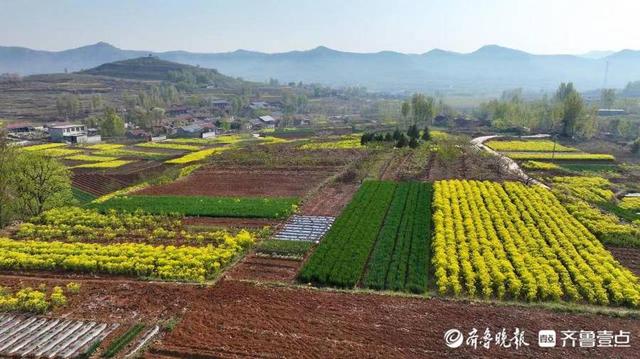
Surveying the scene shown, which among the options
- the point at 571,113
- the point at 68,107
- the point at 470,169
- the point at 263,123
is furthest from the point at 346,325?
the point at 68,107

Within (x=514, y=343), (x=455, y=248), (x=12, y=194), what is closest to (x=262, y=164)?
(x=12, y=194)

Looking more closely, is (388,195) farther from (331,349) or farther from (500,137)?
(500,137)

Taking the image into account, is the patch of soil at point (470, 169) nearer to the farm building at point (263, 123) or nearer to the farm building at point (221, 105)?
the farm building at point (263, 123)

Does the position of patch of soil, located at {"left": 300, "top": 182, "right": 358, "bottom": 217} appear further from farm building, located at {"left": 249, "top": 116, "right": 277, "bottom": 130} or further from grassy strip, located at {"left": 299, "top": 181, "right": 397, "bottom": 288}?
farm building, located at {"left": 249, "top": 116, "right": 277, "bottom": 130}

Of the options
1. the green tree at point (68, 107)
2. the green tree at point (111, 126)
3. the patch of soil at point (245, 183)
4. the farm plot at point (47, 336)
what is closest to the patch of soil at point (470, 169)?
the patch of soil at point (245, 183)

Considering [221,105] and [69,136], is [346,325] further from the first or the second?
[221,105]

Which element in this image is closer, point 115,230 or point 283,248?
point 283,248
